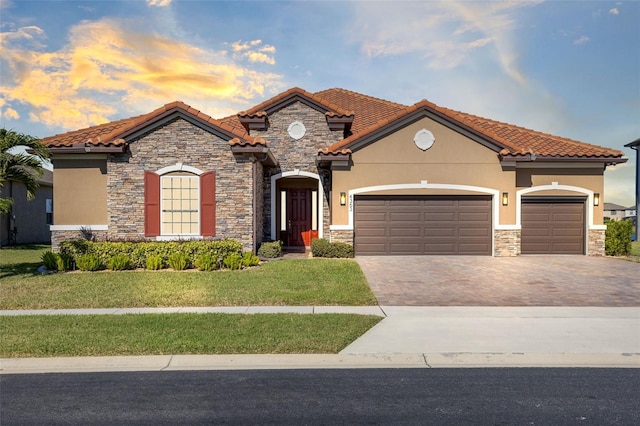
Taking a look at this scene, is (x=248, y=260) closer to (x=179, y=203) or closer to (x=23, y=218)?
(x=179, y=203)

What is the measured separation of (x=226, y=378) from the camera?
5605mm

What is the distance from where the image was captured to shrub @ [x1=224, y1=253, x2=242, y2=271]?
1380 centimetres

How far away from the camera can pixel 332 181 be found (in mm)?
17438

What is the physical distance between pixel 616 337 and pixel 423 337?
127 inches

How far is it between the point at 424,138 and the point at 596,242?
8708 mm

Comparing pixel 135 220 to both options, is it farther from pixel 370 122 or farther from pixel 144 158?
pixel 370 122

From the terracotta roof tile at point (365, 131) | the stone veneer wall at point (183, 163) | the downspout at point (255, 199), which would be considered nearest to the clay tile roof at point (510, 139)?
the terracotta roof tile at point (365, 131)

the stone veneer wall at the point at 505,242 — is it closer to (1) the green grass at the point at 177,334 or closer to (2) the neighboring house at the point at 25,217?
(1) the green grass at the point at 177,334

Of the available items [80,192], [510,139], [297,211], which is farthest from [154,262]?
[510,139]

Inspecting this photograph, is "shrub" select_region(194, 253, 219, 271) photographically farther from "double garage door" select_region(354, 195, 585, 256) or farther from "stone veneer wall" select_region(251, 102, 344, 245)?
"double garage door" select_region(354, 195, 585, 256)

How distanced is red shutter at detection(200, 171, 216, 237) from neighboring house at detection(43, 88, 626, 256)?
4 cm

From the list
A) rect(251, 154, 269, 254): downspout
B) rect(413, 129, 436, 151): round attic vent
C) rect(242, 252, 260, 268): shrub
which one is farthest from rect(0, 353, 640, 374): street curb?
rect(413, 129, 436, 151): round attic vent

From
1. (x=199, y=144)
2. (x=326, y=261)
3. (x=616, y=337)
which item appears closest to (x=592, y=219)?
(x=326, y=261)

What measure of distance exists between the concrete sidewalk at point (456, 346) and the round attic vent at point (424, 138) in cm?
976
